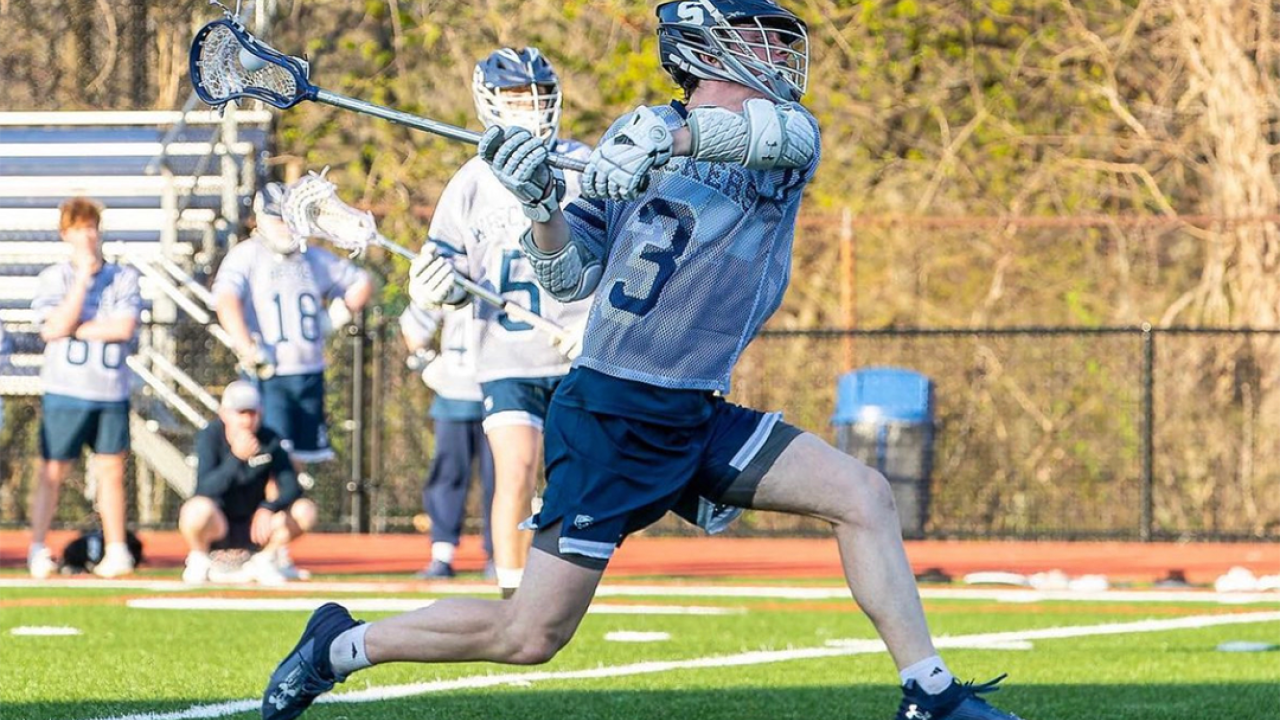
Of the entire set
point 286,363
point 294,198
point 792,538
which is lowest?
point 792,538

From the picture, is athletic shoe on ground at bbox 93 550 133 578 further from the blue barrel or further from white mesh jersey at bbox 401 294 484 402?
the blue barrel

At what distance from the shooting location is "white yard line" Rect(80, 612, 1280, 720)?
6383 millimetres

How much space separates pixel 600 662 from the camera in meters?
7.88

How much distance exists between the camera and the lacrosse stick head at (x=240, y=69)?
527 cm

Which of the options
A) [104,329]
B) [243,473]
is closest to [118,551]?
[243,473]

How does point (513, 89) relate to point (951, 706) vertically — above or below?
above

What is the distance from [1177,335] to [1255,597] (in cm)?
504

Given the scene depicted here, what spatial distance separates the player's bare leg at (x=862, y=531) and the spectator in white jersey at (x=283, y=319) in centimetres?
758

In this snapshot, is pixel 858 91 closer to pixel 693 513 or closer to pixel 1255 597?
pixel 1255 597

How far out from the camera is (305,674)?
541 cm

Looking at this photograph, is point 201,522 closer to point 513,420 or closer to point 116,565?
point 116,565

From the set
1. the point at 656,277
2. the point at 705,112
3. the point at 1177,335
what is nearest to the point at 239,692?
the point at 656,277

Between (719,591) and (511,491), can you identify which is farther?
(719,591)

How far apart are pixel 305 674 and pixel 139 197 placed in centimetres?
1376
